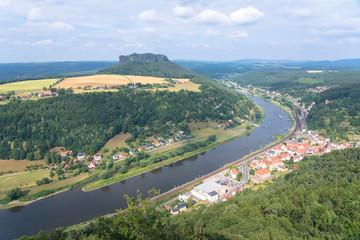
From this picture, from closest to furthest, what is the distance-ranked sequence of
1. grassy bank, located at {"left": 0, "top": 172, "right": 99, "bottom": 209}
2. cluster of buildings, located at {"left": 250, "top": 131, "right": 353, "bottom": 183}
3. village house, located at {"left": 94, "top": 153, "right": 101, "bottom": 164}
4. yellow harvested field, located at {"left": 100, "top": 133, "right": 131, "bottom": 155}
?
grassy bank, located at {"left": 0, "top": 172, "right": 99, "bottom": 209}
cluster of buildings, located at {"left": 250, "top": 131, "right": 353, "bottom": 183}
village house, located at {"left": 94, "top": 153, "right": 101, "bottom": 164}
yellow harvested field, located at {"left": 100, "top": 133, "right": 131, "bottom": 155}

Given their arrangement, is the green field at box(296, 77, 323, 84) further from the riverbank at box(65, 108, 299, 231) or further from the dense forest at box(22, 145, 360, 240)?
the dense forest at box(22, 145, 360, 240)

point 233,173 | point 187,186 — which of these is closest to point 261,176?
point 233,173

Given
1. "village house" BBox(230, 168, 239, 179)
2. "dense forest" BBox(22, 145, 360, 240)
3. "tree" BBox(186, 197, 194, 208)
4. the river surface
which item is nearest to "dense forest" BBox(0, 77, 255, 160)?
the river surface

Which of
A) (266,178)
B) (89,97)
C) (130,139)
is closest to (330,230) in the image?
(266,178)

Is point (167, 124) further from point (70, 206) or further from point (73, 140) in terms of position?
point (70, 206)

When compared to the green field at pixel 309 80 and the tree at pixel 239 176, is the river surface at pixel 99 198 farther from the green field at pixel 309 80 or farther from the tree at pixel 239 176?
the green field at pixel 309 80

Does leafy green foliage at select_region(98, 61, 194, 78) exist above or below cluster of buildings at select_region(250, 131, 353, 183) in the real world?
above

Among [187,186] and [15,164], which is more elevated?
[15,164]

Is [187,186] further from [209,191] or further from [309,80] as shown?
[309,80]
